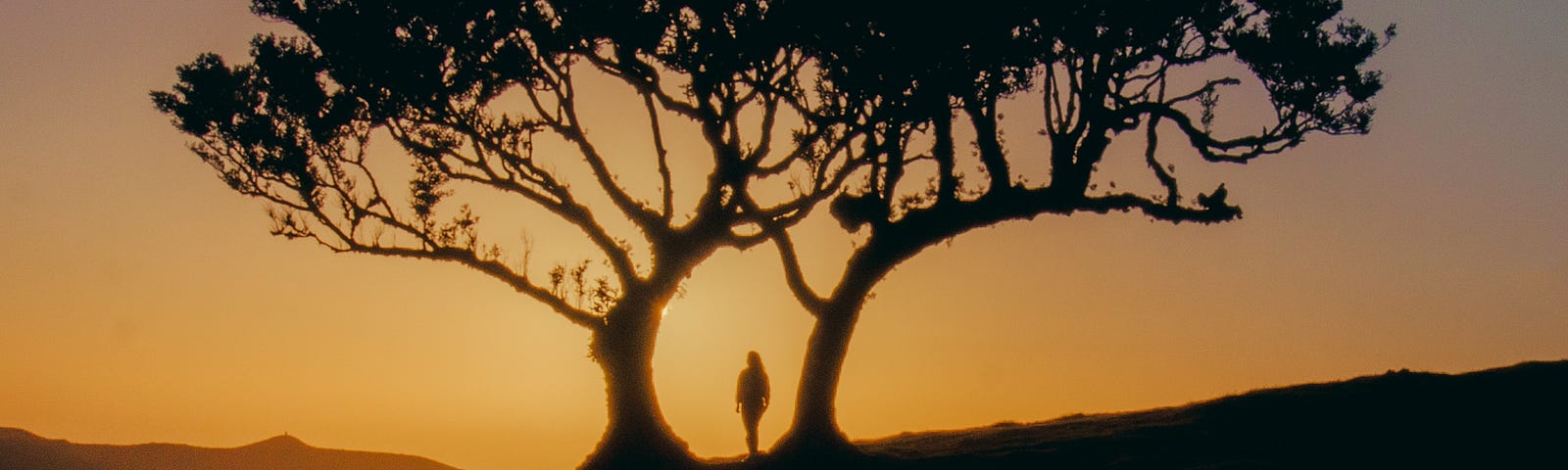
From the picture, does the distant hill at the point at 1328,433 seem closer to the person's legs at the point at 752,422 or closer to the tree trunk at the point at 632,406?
the person's legs at the point at 752,422

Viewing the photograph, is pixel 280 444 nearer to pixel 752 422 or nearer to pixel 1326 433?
pixel 752 422

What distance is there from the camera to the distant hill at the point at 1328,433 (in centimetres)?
1916

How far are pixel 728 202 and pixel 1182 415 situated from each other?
445 inches

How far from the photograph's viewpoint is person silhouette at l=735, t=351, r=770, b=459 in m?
25.3

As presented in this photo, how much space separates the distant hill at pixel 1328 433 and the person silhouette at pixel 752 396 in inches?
110

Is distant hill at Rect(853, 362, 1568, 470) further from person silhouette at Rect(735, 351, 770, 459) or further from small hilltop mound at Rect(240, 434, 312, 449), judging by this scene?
small hilltop mound at Rect(240, 434, 312, 449)

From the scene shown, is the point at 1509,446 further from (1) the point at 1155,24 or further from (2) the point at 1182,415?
(1) the point at 1155,24

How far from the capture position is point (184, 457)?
106000mm

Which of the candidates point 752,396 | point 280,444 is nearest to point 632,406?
point 752,396

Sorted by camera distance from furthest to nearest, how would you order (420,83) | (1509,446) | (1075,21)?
1. (420,83)
2. (1075,21)
3. (1509,446)

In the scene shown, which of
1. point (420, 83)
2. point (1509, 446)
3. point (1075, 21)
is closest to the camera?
A: point (1509, 446)

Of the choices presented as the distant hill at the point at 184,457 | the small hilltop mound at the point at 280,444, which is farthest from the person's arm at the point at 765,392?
the small hilltop mound at the point at 280,444

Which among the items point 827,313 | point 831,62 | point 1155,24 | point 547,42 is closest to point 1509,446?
point 1155,24

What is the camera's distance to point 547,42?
2427 centimetres
